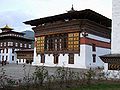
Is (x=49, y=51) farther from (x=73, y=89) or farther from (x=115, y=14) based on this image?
(x=73, y=89)

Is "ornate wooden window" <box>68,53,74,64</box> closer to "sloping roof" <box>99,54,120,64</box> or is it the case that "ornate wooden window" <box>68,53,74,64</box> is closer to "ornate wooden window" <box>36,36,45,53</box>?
"ornate wooden window" <box>36,36,45,53</box>

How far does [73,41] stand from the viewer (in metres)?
34.3

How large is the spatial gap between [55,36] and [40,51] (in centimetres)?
465

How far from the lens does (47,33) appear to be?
128ft

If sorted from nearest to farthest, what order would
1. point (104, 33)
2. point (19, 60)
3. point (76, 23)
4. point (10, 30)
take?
point (76, 23), point (104, 33), point (19, 60), point (10, 30)

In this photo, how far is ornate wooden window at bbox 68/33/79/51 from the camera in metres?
33.8

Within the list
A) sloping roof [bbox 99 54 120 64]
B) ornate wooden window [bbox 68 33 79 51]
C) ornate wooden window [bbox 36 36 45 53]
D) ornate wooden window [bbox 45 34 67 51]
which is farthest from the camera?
ornate wooden window [bbox 36 36 45 53]

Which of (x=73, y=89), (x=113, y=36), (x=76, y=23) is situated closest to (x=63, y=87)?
(x=73, y=89)

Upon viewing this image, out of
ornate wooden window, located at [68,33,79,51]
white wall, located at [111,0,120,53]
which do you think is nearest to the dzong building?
ornate wooden window, located at [68,33,79,51]

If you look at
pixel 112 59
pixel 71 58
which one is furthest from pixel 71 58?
pixel 112 59

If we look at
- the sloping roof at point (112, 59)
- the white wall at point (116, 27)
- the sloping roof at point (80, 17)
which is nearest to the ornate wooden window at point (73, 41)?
the sloping roof at point (80, 17)

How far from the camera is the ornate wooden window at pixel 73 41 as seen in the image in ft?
111

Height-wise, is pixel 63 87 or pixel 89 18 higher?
pixel 89 18

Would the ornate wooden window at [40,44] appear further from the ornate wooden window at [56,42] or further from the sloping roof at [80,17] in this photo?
the sloping roof at [80,17]
